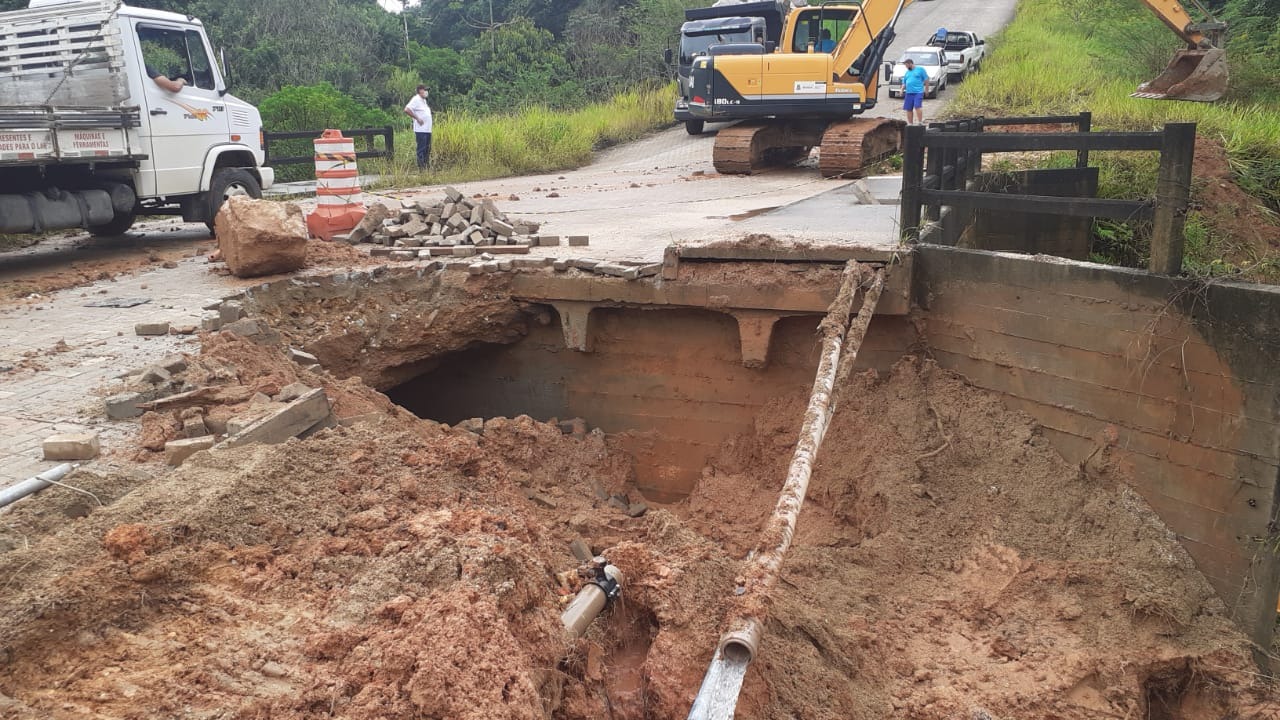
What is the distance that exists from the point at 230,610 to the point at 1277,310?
5.26 meters

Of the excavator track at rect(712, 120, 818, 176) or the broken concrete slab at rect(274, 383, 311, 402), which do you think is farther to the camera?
the excavator track at rect(712, 120, 818, 176)

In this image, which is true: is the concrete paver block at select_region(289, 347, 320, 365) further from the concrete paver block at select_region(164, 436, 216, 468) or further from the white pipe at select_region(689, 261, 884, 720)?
the white pipe at select_region(689, 261, 884, 720)

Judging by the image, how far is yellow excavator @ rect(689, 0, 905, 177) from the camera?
14.7 m

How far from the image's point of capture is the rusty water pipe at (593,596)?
11.9 ft

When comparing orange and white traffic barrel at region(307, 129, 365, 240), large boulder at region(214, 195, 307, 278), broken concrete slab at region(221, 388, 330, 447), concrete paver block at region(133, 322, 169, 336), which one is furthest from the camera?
orange and white traffic barrel at region(307, 129, 365, 240)

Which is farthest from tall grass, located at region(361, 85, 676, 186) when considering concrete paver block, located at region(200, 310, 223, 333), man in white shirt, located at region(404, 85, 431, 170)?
concrete paver block, located at region(200, 310, 223, 333)

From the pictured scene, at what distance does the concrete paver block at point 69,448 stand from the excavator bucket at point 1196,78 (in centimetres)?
718

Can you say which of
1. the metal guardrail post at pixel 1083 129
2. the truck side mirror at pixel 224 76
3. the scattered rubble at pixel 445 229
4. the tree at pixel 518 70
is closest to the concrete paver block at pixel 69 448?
the scattered rubble at pixel 445 229

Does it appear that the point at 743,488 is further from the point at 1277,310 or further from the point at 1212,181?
the point at 1212,181

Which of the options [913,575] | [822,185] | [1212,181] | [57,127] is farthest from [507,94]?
[913,575]

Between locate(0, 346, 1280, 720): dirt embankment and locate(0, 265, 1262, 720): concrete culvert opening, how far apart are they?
0.05 feet

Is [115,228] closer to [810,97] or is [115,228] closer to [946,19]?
[810,97]

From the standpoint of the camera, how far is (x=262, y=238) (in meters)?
7.84

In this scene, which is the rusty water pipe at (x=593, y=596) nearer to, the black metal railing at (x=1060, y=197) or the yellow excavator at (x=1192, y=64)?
the black metal railing at (x=1060, y=197)
